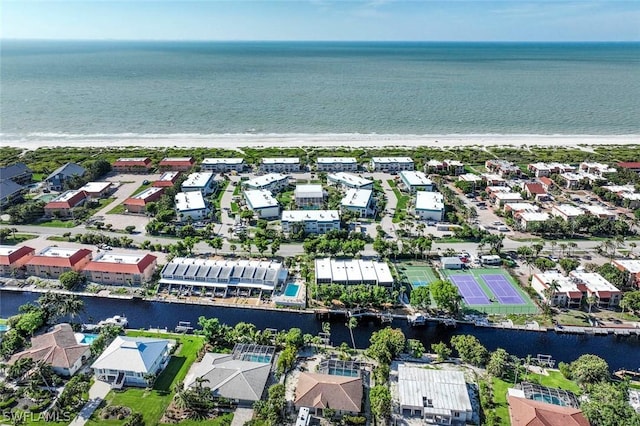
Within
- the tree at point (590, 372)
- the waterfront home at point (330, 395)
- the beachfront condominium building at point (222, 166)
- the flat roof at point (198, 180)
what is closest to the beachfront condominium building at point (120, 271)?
the waterfront home at point (330, 395)

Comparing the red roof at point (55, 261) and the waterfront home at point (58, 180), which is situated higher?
the waterfront home at point (58, 180)

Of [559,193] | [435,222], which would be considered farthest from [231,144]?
→ [559,193]

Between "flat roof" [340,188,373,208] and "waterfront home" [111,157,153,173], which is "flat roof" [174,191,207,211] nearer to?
"waterfront home" [111,157,153,173]

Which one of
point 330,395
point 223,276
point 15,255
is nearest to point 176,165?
point 15,255

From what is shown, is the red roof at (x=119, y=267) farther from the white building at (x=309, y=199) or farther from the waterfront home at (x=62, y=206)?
the white building at (x=309, y=199)

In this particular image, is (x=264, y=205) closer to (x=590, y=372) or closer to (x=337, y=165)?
(x=337, y=165)

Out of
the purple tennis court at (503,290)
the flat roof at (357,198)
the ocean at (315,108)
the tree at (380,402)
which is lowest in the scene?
the purple tennis court at (503,290)

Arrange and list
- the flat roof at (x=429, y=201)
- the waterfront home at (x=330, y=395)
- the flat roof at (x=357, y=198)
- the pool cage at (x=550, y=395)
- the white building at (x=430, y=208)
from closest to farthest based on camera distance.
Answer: the waterfront home at (x=330, y=395), the pool cage at (x=550, y=395), the white building at (x=430, y=208), the flat roof at (x=429, y=201), the flat roof at (x=357, y=198)
